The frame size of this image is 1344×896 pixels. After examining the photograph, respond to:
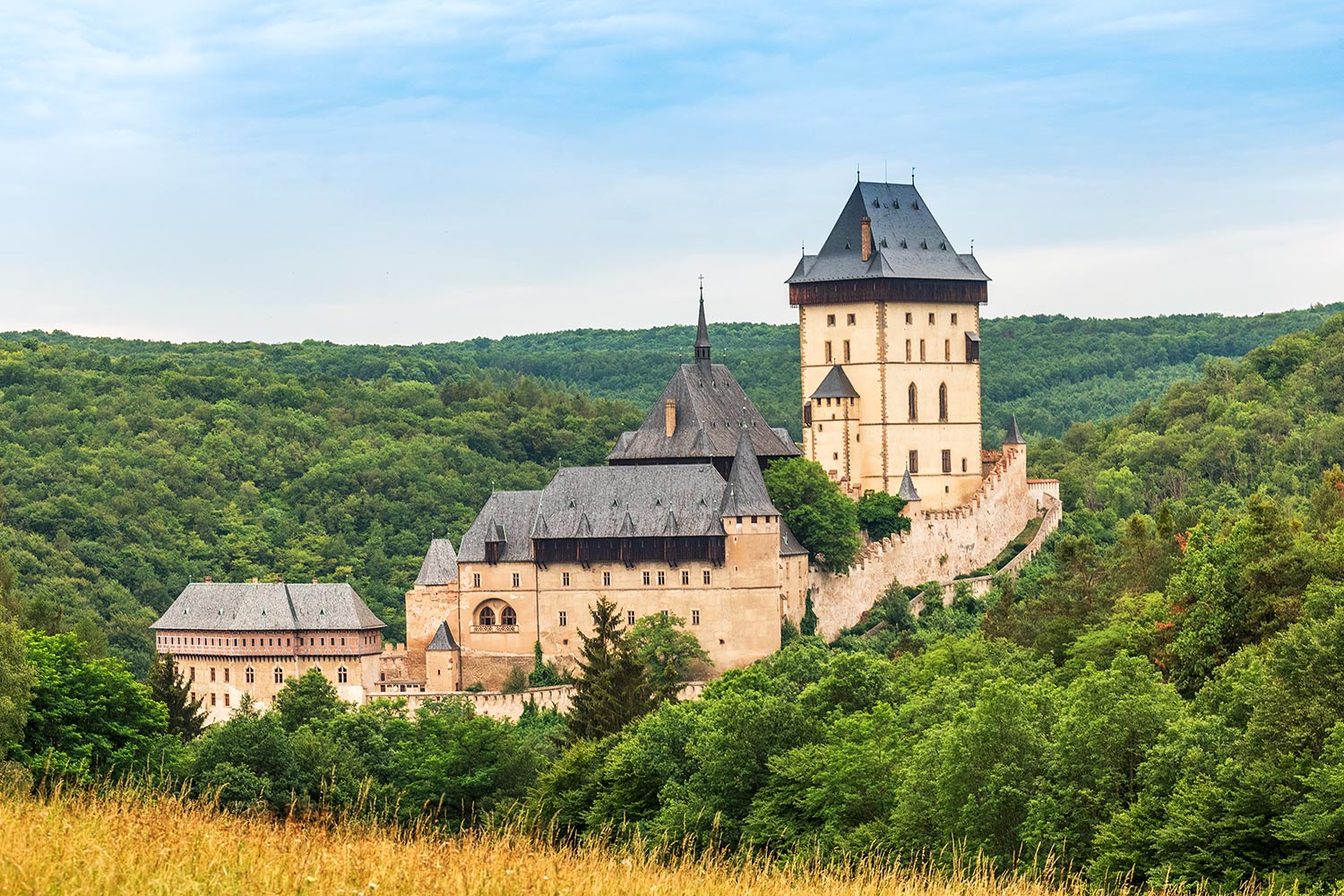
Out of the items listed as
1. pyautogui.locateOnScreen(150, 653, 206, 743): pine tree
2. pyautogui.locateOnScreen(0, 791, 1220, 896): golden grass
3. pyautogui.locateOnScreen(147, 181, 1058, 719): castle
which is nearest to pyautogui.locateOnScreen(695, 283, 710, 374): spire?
pyautogui.locateOnScreen(147, 181, 1058, 719): castle

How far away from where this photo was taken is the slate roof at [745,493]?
223 feet

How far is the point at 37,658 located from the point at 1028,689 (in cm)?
1815

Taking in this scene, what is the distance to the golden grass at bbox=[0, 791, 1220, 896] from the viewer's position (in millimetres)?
15383

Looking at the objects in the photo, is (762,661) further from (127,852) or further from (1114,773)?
(127,852)

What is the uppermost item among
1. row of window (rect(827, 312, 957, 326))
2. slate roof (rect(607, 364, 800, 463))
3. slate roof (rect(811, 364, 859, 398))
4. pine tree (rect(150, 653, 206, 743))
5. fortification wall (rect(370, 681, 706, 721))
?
row of window (rect(827, 312, 957, 326))

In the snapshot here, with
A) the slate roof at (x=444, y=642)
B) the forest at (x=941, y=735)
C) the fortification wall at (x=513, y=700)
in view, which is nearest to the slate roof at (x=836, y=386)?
the forest at (x=941, y=735)

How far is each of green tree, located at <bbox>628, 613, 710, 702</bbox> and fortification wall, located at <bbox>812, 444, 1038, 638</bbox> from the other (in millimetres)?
4869

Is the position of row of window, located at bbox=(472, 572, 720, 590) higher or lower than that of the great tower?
lower

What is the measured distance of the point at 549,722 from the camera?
64625 millimetres

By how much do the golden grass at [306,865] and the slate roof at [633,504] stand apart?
4973 centimetres

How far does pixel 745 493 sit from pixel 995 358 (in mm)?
86584

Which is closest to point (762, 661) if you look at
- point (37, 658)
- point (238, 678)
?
point (238, 678)

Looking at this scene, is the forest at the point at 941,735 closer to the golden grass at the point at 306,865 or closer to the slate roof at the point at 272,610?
the golden grass at the point at 306,865

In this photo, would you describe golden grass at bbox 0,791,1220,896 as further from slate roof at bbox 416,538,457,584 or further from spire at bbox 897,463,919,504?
spire at bbox 897,463,919,504
